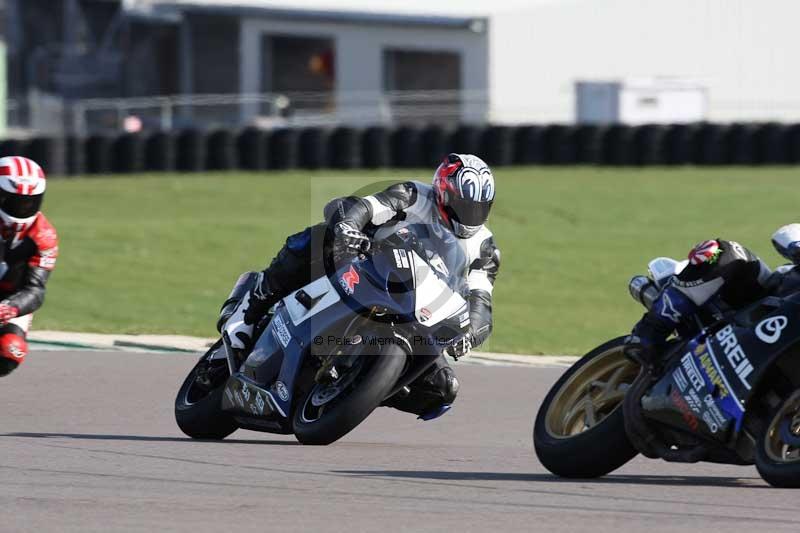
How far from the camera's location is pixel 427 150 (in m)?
26.5

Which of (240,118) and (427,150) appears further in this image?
(240,118)

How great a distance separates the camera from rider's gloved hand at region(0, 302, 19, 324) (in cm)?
905

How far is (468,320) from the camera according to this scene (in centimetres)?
724

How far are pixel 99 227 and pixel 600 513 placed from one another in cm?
1429

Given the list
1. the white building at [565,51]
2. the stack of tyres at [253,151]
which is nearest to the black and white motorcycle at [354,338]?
the stack of tyres at [253,151]

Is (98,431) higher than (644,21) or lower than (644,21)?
lower

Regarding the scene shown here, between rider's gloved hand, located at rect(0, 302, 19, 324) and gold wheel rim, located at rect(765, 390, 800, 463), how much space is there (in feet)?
15.8

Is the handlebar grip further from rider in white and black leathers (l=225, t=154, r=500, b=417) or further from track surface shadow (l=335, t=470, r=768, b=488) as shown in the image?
rider in white and black leathers (l=225, t=154, r=500, b=417)

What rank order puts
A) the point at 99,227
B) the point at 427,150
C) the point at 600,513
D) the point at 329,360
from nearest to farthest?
the point at 600,513, the point at 329,360, the point at 99,227, the point at 427,150

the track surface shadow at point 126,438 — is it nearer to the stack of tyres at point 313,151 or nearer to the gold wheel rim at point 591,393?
the gold wheel rim at point 591,393

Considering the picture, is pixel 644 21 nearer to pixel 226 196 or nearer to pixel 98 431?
pixel 226 196

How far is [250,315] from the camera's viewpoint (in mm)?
7910

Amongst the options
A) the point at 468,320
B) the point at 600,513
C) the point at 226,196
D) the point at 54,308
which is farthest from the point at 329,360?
the point at 226,196

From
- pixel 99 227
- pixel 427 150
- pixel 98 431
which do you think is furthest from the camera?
pixel 427 150
